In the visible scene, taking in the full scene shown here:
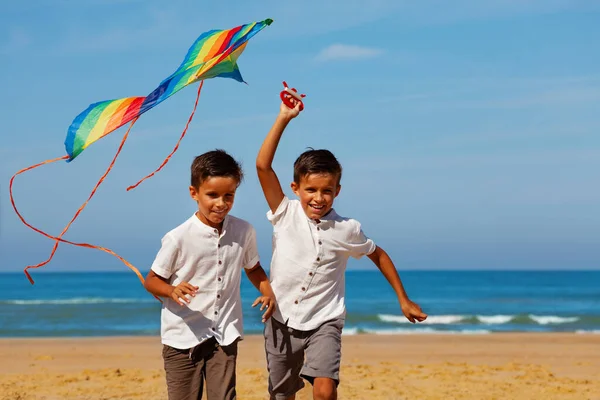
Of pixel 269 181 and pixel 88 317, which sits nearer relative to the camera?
pixel 269 181

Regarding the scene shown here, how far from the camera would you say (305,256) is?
14.5 feet

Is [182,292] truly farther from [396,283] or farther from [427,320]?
[427,320]

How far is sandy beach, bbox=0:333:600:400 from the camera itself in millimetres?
7652

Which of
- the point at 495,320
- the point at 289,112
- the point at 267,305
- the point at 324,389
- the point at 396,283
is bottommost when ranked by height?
the point at 324,389

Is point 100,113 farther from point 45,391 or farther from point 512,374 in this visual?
point 512,374

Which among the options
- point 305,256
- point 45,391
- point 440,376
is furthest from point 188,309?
point 440,376

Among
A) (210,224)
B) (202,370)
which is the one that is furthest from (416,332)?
(210,224)

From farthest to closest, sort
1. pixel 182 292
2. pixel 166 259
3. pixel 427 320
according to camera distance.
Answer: pixel 427 320, pixel 166 259, pixel 182 292

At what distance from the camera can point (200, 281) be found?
162 inches

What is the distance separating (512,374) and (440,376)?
0.89 m

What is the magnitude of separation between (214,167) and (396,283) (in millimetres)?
1254

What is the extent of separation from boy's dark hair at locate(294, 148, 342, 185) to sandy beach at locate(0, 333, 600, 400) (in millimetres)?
1627

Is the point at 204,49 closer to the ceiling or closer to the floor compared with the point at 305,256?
closer to the ceiling

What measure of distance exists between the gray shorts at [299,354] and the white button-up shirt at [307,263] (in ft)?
0.20
